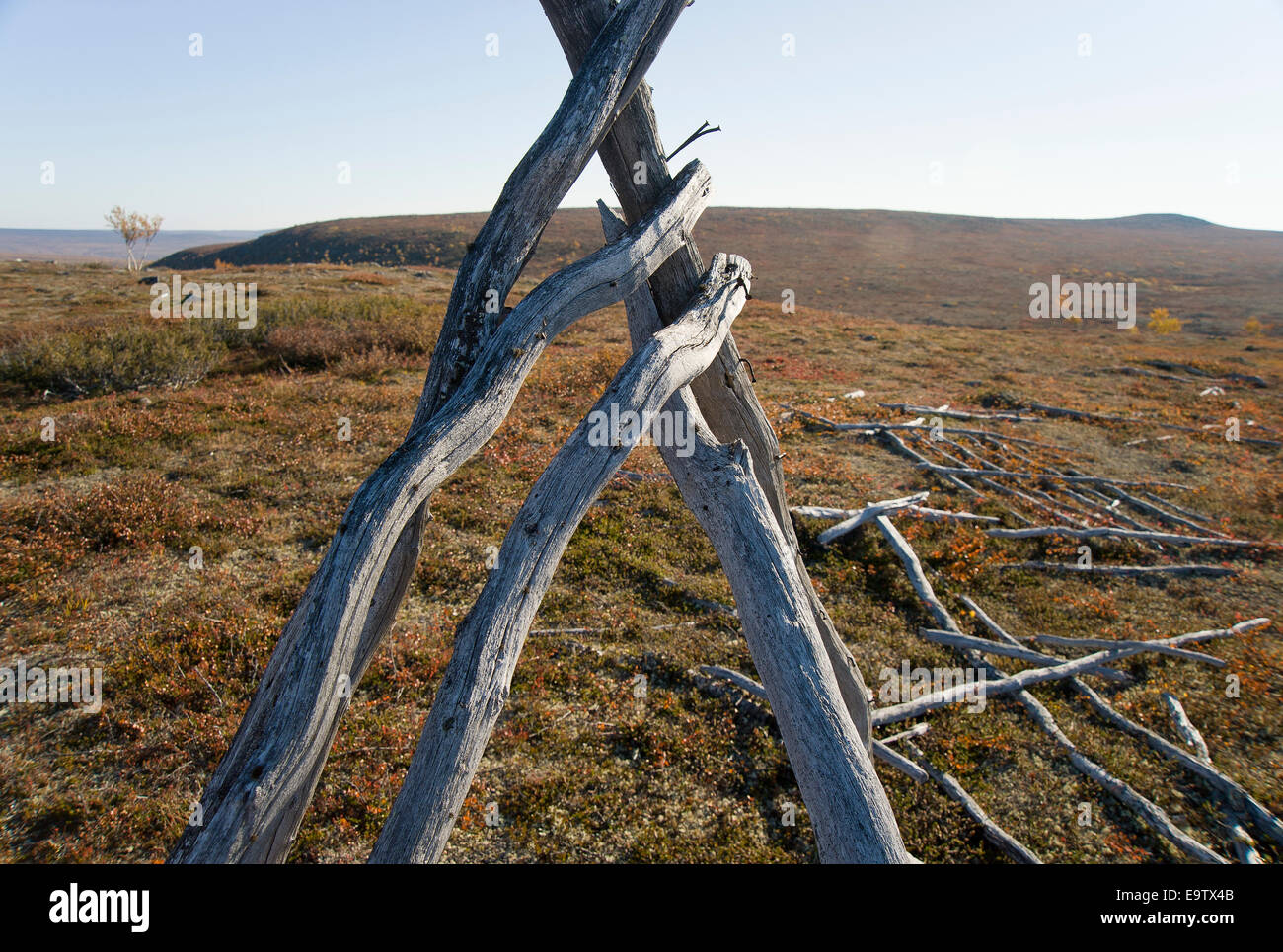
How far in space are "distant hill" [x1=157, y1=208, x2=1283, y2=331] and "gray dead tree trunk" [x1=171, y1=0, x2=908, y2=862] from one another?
4509cm

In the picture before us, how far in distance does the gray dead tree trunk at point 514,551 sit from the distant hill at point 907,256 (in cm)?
4509

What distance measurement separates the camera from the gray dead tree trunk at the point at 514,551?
2229 millimetres

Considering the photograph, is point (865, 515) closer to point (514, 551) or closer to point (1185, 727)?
point (1185, 727)

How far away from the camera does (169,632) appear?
664 cm

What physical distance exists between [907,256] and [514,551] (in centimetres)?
8823

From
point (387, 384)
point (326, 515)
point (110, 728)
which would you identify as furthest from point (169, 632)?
point (387, 384)

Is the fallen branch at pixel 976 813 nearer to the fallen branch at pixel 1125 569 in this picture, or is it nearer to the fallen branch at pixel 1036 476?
the fallen branch at pixel 1125 569

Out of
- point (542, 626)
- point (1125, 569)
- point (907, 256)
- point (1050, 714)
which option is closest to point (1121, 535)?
point (1125, 569)

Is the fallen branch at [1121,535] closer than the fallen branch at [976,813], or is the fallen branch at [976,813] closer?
the fallen branch at [976,813]

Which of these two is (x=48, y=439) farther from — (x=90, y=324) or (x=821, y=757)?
(x=821, y=757)

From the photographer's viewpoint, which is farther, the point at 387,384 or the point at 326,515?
the point at 387,384

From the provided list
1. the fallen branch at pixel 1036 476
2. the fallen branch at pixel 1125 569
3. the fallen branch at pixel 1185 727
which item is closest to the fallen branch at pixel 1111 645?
the fallen branch at pixel 1185 727

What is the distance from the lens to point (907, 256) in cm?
8031

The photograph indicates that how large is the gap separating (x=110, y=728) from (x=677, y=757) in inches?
189
